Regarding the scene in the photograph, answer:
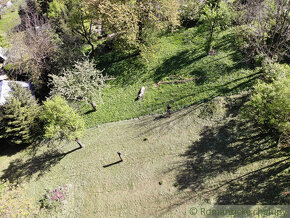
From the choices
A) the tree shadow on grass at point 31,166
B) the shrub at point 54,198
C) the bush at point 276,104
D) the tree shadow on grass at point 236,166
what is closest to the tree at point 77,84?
the tree shadow on grass at point 31,166

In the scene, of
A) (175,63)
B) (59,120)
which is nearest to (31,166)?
(59,120)

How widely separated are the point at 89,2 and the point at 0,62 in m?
21.8

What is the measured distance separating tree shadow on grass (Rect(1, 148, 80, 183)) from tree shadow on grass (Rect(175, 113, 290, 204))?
1317 centimetres

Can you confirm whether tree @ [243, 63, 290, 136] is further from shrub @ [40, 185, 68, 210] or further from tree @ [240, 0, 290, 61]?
shrub @ [40, 185, 68, 210]

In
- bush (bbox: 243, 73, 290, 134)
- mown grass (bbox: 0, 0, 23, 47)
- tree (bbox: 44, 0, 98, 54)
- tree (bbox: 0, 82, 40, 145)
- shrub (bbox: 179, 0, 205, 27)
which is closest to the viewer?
bush (bbox: 243, 73, 290, 134)

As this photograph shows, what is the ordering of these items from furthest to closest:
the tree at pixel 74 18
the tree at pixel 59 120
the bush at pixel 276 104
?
the tree at pixel 74 18 < the tree at pixel 59 120 < the bush at pixel 276 104

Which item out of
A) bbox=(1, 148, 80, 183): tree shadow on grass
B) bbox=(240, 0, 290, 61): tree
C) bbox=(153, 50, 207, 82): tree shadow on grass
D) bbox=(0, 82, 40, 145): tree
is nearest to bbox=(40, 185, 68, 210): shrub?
bbox=(1, 148, 80, 183): tree shadow on grass

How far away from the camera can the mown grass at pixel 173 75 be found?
2031 cm

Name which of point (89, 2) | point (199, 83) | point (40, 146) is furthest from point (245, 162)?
point (89, 2)

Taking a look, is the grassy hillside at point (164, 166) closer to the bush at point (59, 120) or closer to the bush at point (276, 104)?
the bush at point (59, 120)

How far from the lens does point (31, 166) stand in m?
19.8

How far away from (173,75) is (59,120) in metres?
14.2

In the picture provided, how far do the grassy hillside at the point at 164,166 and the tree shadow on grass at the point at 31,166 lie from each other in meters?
0.11

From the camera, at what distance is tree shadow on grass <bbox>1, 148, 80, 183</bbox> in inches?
751
